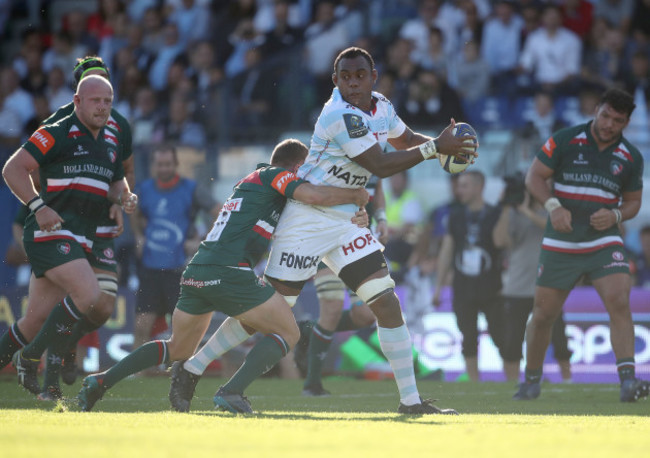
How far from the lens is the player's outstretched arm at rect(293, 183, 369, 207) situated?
26.1 feet

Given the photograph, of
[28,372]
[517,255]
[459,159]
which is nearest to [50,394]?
[28,372]

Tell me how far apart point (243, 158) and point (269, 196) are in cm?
737

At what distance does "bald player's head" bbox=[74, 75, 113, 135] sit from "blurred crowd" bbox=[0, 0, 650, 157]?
620 cm

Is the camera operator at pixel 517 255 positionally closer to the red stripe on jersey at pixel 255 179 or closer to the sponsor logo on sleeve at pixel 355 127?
the sponsor logo on sleeve at pixel 355 127

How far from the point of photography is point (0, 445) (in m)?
5.56

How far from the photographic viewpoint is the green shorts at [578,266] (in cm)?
980

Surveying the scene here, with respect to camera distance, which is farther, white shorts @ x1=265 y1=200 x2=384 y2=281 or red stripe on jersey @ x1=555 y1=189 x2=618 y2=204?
red stripe on jersey @ x1=555 y1=189 x2=618 y2=204

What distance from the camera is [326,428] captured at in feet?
21.6

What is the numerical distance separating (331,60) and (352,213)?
980cm

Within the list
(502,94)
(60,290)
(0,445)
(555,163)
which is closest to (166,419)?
(0,445)

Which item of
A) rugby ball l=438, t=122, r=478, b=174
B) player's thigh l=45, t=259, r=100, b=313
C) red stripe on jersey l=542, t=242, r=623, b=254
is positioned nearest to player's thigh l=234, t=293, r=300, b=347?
rugby ball l=438, t=122, r=478, b=174

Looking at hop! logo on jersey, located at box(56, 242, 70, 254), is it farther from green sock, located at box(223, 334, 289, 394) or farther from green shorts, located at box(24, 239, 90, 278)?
green sock, located at box(223, 334, 289, 394)

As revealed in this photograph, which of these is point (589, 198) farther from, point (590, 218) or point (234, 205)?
point (234, 205)

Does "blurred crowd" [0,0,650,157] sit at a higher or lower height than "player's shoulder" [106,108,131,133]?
higher
